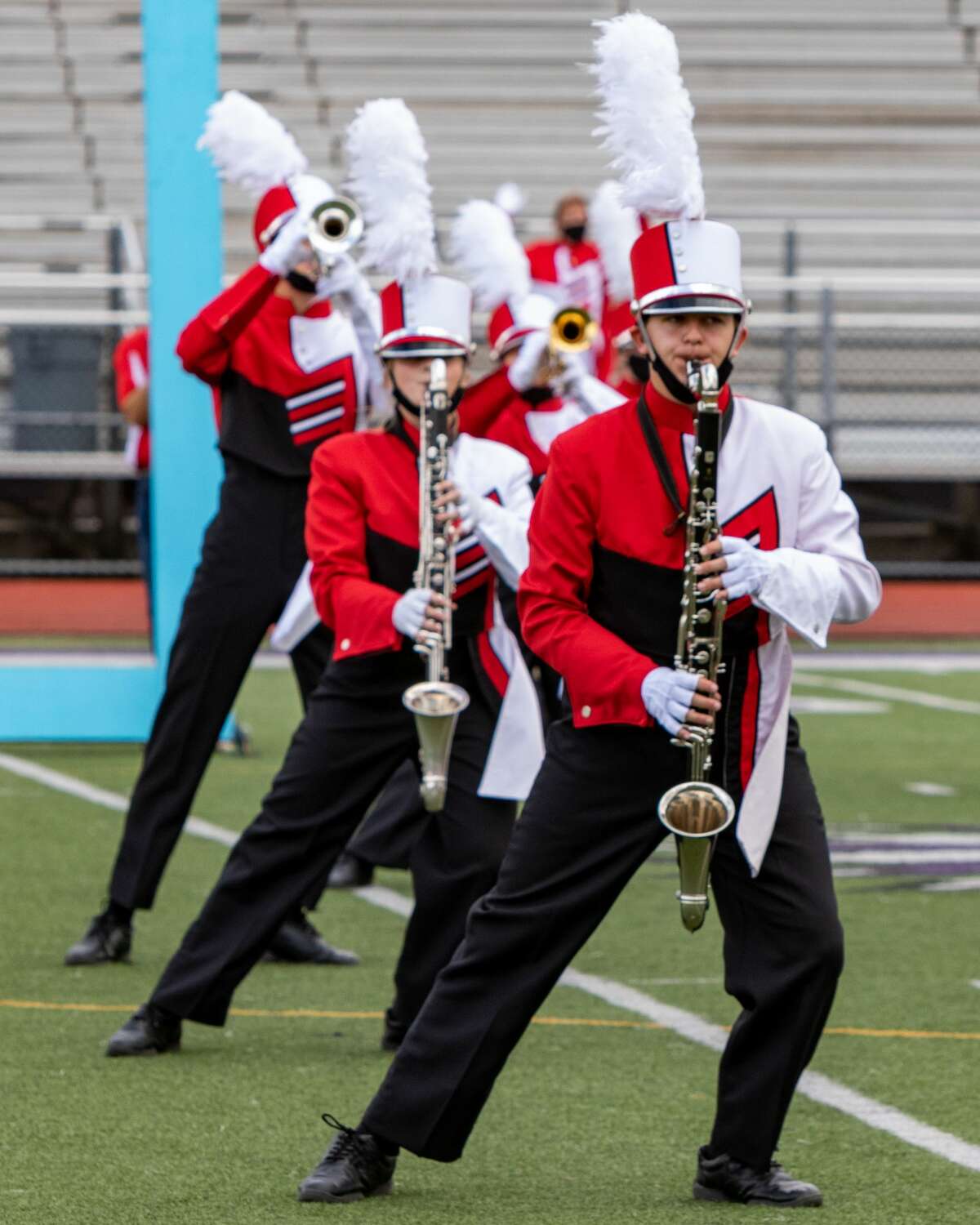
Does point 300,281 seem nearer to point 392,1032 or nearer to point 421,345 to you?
point 421,345

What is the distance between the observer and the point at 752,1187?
3523mm

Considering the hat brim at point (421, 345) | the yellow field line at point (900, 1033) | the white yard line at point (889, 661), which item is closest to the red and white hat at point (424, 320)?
the hat brim at point (421, 345)

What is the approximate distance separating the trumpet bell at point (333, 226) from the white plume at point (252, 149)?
1.81 ft

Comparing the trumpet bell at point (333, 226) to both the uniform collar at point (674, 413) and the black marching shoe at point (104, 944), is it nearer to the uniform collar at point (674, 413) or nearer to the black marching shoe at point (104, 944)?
the black marching shoe at point (104, 944)

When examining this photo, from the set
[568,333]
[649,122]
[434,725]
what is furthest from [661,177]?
[568,333]

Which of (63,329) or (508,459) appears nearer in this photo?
(508,459)

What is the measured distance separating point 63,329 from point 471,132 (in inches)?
158

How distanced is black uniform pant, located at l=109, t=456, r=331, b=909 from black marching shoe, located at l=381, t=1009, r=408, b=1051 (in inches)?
32.4

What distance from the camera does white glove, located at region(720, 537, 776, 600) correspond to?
3240mm

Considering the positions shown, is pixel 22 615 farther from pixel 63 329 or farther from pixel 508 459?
pixel 508 459

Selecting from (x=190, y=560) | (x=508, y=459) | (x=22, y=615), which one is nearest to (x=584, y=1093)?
(x=508, y=459)

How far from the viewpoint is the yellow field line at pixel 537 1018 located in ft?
15.6

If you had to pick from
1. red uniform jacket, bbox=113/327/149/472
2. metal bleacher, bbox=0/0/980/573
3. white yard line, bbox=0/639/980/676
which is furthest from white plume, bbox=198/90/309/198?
metal bleacher, bbox=0/0/980/573

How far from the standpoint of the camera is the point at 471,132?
57.2ft
